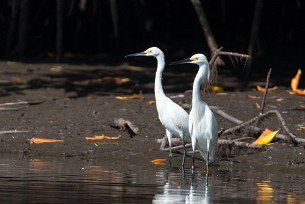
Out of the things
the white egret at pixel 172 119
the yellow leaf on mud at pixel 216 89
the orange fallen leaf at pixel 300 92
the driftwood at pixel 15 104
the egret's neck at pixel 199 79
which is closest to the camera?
the egret's neck at pixel 199 79

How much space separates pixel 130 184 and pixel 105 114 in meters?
4.89

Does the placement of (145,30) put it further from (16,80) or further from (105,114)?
(105,114)

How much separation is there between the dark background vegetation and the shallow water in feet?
28.1

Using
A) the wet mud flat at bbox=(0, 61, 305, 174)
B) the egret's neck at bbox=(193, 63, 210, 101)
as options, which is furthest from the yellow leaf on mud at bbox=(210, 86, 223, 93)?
the egret's neck at bbox=(193, 63, 210, 101)

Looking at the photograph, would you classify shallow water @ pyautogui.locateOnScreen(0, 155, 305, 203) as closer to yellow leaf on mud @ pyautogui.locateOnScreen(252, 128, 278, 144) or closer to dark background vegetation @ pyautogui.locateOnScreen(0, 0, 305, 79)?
yellow leaf on mud @ pyautogui.locateOnScreen(252, 128, 278, 144)

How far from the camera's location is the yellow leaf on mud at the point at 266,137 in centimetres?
1412

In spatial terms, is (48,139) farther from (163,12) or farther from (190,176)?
(163,12)

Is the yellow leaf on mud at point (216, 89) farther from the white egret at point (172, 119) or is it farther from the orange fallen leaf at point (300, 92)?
the white egret at point (172, 119)

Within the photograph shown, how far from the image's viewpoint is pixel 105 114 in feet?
54.2

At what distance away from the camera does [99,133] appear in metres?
15.3

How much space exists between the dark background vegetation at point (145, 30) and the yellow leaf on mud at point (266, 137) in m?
7.18

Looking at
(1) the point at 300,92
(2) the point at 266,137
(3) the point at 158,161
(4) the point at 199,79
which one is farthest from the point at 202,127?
(1) the point at 300,92

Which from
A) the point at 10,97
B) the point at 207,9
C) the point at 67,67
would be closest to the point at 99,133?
the point at 10,97

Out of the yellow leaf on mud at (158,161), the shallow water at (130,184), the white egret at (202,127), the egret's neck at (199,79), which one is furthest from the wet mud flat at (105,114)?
the egret's neck at (199,79)
